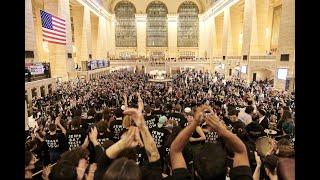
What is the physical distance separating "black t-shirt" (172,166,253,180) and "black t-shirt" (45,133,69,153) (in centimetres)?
418

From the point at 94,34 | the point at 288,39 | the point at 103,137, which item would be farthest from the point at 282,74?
the point at 94,34

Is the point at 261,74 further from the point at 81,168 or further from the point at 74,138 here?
the point at 81,168

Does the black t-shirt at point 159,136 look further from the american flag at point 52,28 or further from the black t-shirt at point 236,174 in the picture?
the american flag at point 52,28

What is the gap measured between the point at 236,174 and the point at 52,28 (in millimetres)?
19393

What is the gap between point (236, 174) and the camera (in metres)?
2.19

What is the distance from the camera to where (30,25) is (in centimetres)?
1759

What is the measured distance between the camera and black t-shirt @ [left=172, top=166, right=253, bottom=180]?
215cm

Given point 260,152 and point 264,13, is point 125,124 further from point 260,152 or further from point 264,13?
point 264,13

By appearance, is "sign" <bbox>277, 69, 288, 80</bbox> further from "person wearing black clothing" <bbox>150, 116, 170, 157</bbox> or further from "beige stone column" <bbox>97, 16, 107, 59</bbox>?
"beige stone column" <bbox>97, 16, 107, 59</bbox>

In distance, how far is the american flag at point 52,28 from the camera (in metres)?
17.3

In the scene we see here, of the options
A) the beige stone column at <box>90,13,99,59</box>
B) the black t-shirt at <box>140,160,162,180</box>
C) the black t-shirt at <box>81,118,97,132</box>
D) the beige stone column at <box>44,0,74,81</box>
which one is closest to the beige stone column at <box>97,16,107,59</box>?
the beige stone column at <box>90,13,99,59</box>

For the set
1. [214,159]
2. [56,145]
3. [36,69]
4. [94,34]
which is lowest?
[56,145]
